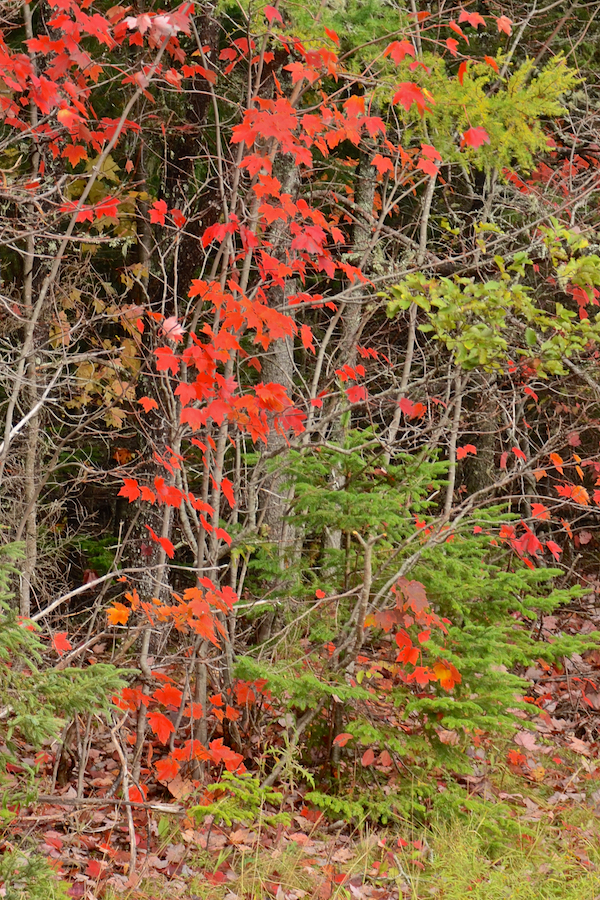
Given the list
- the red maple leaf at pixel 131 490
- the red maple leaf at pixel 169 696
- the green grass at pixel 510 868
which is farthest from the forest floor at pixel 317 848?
the red maple leaf at pixel 131 490

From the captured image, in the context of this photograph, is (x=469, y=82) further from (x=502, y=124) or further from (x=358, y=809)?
(x=358, y=809)

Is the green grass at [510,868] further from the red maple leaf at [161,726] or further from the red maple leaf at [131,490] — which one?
the red maple leaf at [131,490]

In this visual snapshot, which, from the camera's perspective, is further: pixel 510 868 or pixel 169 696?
pixel 169 696

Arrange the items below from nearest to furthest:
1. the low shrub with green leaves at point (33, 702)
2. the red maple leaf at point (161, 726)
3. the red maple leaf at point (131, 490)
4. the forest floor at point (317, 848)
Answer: the low shrub with green leaves at point (33, 702) → the forest floor at point (317, 848) → the red maple leaf at point (161, 726) → the red maple leaf at point (131, 490)

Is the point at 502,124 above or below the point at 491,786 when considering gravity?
above

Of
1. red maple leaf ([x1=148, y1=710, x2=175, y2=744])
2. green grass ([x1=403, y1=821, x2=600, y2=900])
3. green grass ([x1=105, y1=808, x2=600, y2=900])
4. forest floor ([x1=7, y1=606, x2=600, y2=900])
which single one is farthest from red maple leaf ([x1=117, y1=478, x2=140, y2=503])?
green grass ([x1=403, y1=821, x2=600, y2=900])

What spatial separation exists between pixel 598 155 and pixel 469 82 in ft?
7.19

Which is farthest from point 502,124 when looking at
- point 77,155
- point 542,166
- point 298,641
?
point 298,641

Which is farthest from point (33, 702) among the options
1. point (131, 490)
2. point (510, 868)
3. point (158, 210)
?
point (158, 210)

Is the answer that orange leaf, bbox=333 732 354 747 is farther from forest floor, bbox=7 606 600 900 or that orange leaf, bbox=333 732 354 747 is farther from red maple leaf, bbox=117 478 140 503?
red maple leaf, bbox=117 478 140 503

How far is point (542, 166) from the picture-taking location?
7.32m

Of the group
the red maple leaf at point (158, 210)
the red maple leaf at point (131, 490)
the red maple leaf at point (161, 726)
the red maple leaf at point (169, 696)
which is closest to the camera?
the red maple leaf at point (161, 726)

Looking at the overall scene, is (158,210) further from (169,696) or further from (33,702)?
(33,702)

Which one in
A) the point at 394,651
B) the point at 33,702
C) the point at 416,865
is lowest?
the point at 416,865
